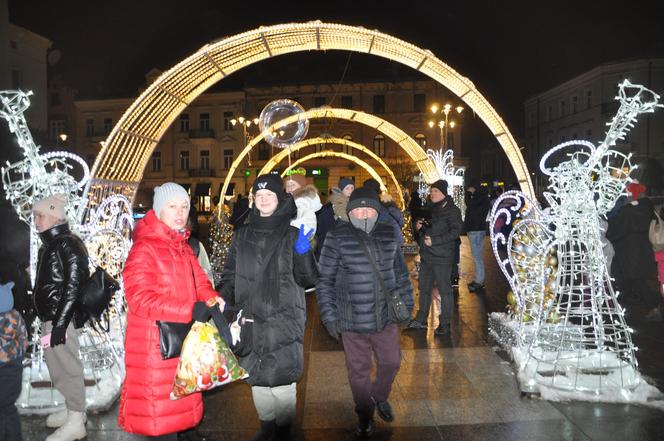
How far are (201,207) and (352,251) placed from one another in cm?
5262

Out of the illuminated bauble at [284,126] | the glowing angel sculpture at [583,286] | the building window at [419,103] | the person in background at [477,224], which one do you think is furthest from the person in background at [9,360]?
the building window at [419,103]

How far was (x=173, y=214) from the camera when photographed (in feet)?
12.0

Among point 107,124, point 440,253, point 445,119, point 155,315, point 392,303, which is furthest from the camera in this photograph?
point 107,124

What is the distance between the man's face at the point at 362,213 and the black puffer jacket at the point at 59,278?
2065 mm

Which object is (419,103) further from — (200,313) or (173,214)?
(200,313)

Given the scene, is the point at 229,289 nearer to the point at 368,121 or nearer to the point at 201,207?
the point at 368,121

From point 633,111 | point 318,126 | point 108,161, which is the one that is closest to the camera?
point 633,111

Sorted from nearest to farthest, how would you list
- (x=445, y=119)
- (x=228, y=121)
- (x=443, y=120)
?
(x=445, y=119), (x=443, y=120), (x=228, y=121)

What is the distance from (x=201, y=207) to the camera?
183 feet

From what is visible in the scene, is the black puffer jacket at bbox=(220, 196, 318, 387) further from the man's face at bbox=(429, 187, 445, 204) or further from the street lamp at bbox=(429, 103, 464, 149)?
the street lamp at bbox=(429, 103, 464, 149)

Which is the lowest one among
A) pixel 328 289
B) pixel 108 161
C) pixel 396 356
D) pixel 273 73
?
pixel 396 356

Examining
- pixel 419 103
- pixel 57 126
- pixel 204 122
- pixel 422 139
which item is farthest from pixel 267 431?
pixel 57 126

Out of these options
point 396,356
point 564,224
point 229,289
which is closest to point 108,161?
point 229,289

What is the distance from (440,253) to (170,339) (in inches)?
186
